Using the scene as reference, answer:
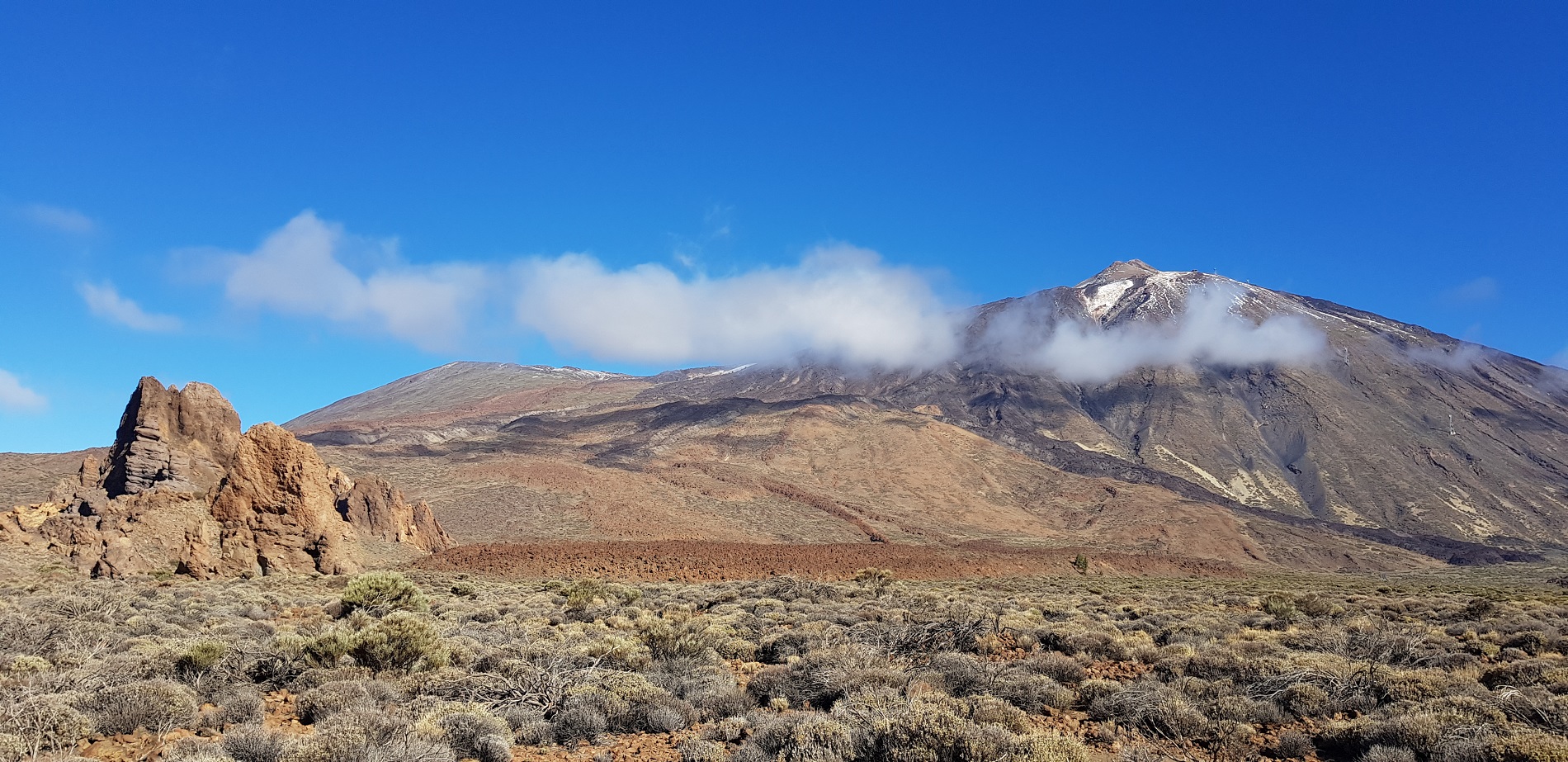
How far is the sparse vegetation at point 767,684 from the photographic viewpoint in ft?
20.5

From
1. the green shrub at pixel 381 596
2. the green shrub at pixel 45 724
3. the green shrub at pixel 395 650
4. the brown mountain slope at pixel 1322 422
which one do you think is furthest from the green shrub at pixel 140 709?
the brown mountain slope at pixel 1322 422

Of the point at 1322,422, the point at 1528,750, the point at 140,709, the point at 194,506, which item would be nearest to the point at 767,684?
the point at 140,709

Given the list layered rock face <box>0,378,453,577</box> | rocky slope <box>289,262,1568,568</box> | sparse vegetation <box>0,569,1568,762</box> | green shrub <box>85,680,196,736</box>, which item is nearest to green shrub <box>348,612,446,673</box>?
sparse vegetation <box>0,569,1568,762</box>

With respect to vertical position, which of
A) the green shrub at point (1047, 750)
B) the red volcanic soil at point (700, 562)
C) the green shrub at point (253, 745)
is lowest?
the red volcanic soil at point (700, 562)

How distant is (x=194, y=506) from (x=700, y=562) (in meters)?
16.1

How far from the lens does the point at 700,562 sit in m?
30.9

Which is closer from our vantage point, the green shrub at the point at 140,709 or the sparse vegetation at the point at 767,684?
the sparse vegetation at the point at 767,684

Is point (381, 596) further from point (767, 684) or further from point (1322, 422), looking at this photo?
point (1322, 422)

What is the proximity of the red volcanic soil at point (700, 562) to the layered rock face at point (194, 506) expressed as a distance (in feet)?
13.0

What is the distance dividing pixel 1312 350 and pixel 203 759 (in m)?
189

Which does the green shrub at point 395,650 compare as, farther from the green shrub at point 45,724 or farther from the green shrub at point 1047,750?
the green shrub at point 1047,750

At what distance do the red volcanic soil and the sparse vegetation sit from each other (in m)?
13.7

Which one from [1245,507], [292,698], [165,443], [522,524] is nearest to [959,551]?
[522,524]

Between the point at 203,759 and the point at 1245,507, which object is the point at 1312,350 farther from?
the point at 203,759
